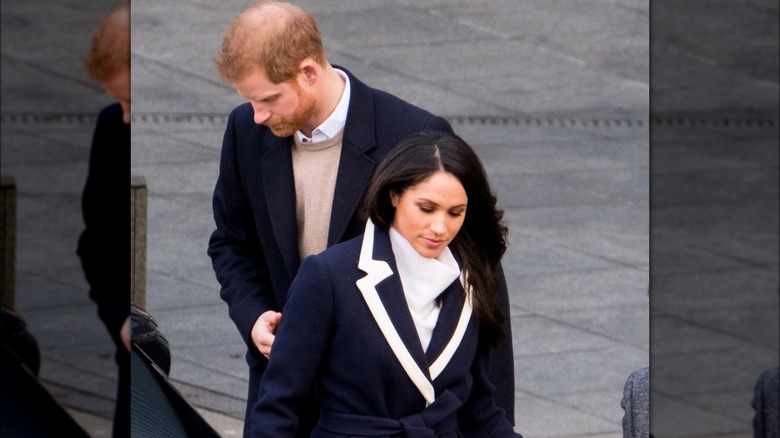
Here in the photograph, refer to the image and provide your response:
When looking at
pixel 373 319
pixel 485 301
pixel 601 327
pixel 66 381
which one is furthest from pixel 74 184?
pixel 601 327

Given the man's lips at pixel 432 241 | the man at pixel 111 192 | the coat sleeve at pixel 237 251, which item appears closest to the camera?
the man at pixel 111 192

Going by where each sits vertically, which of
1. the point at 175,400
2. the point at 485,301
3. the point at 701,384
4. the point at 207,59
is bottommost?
the point at 701,384

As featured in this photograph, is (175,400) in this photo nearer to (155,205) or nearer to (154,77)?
(155,205)

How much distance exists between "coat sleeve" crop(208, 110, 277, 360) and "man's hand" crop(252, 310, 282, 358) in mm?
63

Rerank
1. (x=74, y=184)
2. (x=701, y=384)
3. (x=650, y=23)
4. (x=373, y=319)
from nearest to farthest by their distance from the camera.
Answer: (x=74, y=184) → (x=373, y=319) → (x=650, y=23) → (x=701, y=384)

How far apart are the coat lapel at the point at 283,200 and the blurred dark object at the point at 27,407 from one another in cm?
66

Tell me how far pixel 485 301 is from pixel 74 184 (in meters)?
1.03

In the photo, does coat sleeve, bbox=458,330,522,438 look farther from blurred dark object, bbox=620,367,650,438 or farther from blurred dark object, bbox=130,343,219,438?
blurred dark object, bbox=130,343,219,438

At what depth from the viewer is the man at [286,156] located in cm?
357

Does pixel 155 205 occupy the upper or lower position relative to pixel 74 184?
lower

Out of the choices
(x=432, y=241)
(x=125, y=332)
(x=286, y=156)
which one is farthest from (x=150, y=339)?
(x=432, y=241)

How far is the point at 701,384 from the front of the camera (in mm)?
6254

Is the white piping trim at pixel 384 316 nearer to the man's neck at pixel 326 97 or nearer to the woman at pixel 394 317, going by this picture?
the woman at pixel 394 317

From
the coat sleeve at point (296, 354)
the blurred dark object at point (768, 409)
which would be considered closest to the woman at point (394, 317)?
the coat sleeve at point (296, 354)
